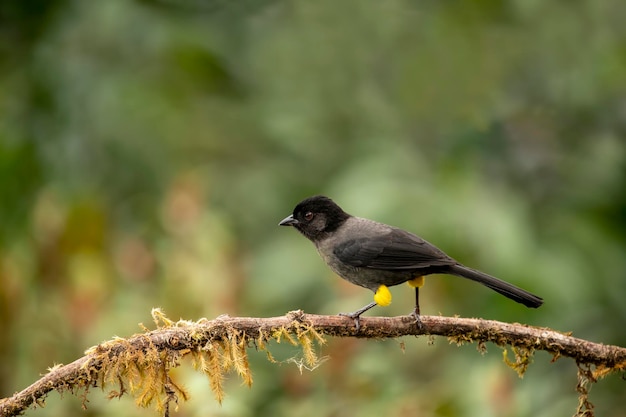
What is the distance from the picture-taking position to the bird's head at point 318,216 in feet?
15.4

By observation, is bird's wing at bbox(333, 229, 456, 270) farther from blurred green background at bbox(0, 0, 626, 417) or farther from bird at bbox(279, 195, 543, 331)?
blurred green background at bbox(0, 0, 626, 417)

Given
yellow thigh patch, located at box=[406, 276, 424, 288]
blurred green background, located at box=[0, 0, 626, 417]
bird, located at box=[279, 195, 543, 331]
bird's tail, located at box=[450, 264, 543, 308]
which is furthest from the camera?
blurred green background, located at box=[0, 0, 626, 417]

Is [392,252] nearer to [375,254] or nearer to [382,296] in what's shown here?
[375,254]

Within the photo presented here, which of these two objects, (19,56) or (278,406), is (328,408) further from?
(19,56)

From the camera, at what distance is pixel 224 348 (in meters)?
3.13

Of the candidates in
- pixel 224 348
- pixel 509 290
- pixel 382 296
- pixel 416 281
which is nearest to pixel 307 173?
pixel 416 281

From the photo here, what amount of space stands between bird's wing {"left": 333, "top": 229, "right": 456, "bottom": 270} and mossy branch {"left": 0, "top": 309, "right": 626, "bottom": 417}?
0.63m

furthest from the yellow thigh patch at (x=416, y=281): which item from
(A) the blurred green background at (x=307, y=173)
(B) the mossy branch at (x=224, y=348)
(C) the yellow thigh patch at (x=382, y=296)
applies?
(B) the mossy branch at (x=224, y=348)

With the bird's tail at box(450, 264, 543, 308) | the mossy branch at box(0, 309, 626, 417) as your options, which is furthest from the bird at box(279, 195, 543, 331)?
the mossy branch at box(0, 309, 626, 417)

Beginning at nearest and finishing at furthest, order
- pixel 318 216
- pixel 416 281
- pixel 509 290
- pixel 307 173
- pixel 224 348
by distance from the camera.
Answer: pixel 224 348, pixel 509 290, pixel 416 281, pixel 318 216, pixel 307 173

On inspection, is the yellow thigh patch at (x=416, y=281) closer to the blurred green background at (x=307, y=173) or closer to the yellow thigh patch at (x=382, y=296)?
the yellow thigh patch at (x=382, y=296)

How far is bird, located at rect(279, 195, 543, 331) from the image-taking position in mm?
4031

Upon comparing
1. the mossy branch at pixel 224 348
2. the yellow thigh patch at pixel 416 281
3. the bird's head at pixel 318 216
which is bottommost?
the mossy branch at pixel 224 348

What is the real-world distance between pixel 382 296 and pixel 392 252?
0.22 meters
